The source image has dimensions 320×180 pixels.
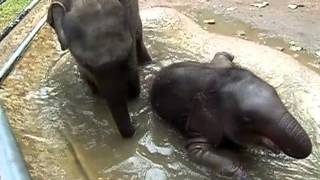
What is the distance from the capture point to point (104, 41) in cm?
363

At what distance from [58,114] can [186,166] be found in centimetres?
99

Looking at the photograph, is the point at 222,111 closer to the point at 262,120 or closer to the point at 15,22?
the point at 262,120

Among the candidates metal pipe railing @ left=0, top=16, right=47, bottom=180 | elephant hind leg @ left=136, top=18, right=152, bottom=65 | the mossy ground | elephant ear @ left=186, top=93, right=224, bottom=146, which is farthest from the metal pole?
the mossy ground

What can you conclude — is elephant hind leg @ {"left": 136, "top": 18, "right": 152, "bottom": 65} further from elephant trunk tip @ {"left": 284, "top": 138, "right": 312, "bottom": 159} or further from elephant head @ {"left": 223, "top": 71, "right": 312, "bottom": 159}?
elephant trunk tip @ {"left": 284, "top": 138, "right": 312, "bottom": 159}

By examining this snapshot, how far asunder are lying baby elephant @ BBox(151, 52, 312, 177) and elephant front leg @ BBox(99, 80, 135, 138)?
368mm

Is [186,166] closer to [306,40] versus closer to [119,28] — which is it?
[119,28]

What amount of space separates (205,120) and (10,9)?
4.17 m

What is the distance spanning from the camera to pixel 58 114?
4246 mm

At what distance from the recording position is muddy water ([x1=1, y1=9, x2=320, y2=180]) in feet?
12.0

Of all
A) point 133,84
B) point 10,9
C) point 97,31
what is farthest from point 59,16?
point 10,9

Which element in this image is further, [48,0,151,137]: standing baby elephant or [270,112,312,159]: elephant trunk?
[48,0,151,137]: standing baby elephant

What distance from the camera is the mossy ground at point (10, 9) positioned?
7.04m

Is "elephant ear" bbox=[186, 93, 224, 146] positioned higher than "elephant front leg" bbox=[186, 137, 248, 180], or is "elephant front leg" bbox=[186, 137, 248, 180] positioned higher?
"elephant ear" bbox=[186, 93, 224, 146]

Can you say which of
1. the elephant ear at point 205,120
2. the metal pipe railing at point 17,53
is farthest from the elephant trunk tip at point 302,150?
the metal pipe railing at point 17,53
